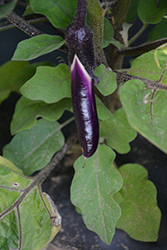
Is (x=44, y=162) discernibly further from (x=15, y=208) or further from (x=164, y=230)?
(x=164, y=230)

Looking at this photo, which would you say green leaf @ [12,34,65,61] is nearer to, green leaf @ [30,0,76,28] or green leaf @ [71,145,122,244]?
green leaf @ [30,0,76,28]

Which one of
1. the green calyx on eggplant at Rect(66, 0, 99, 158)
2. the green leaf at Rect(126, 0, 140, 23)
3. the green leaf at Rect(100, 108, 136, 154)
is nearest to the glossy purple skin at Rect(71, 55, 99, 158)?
the green calyx on eggplant at Rect(66, 0, 99, 158)

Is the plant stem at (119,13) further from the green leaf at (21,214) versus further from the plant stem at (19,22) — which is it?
the green leaf at (21,214)

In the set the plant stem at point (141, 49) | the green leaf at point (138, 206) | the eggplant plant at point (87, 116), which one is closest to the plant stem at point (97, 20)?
the eggplant plant at point (87, 116)

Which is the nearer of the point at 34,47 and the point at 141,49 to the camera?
the point at 34,47

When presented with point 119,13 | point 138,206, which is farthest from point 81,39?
point 138,206

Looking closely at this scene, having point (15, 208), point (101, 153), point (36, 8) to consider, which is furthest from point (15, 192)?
point (36, 8)

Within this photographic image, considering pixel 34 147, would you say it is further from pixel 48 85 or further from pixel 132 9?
pixel 132 9
